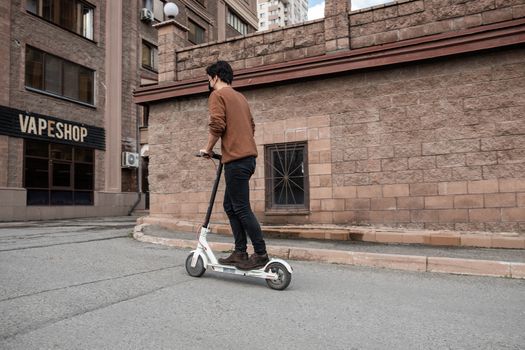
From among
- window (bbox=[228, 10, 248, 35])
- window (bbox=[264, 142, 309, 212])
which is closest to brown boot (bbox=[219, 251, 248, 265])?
window (bbox=[264, 142, 309, 212])

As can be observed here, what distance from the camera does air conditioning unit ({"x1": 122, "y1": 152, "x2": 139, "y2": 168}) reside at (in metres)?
20.6

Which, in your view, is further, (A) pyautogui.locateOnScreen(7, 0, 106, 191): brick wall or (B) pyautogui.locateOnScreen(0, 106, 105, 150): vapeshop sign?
(A) pyautogui.locateOnScreen(7, 0, 106, 191): brick wall

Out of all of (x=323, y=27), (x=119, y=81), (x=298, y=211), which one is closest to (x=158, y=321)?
(x=298, y=211)

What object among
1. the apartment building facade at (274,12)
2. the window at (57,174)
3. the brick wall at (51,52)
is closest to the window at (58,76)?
the brick wall at (51,52)

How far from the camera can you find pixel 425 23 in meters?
7.16

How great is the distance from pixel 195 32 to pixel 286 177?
2178 cm

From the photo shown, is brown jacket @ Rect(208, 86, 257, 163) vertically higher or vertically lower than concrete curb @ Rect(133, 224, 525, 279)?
higher

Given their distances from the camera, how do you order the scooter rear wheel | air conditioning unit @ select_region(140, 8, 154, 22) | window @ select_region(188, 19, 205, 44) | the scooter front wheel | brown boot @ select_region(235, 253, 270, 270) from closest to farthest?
the scooter rear wheel → brown boot @ select_region(235, 253, 270, 270) → the scooter front wheel → air conditioning unit @ select_region(140, 8, 154, 22) → window @ select_region(188, 19, 205, 44)

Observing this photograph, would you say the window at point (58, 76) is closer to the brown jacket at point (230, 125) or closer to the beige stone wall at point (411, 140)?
the beige stone wall at point (411, 140)

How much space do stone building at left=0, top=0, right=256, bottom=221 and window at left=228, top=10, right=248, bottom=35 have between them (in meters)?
9.31

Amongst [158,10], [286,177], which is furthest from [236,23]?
[286,177]

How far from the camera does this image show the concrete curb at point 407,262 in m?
4.74

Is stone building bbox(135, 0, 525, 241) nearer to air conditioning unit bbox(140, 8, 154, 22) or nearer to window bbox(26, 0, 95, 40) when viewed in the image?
window bbox(26, 0, 95, 40)

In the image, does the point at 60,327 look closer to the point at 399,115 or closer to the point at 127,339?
the point at 127,339
